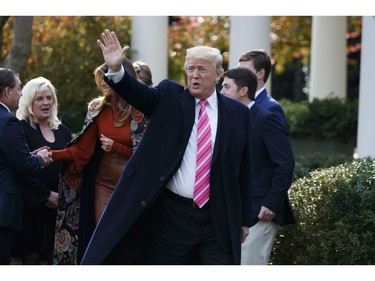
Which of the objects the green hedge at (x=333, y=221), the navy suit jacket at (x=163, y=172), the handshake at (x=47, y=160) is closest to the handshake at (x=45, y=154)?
the handshake at (x=47, y=160)

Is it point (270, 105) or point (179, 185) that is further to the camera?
point (270, 105)

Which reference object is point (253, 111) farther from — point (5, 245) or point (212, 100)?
point (5, 245)

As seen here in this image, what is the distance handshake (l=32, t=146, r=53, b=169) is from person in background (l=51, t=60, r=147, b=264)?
79mm

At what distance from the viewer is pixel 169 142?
6.45 metres

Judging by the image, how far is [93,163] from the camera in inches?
310

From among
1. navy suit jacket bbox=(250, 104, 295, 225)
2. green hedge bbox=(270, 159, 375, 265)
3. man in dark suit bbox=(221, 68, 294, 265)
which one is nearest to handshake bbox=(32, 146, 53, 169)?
man in dark suit bbox=(221, 68, 294, 265)

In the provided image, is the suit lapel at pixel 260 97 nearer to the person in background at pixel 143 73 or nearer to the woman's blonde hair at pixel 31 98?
the person in background at pixel 143 73

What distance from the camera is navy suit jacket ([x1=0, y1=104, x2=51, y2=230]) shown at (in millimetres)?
7344

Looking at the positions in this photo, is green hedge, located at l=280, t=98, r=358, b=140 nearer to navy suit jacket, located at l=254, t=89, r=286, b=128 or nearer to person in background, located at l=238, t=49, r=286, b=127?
person in background, located at l=238, t=49, r=286, b=127

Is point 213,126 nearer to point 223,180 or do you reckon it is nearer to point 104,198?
point 223,180

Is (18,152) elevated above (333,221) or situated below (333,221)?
above

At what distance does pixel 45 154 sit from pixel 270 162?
5.92ft

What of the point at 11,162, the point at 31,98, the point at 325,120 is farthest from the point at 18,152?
the point at 325,120

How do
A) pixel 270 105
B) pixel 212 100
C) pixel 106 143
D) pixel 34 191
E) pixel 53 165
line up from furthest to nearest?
pixel 53 165, pixel 270 105, pixel 34 191, pixel 106 143, pixel 212 100
